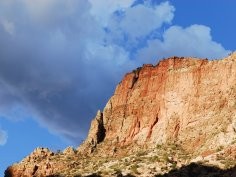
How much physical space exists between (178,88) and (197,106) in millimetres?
9902

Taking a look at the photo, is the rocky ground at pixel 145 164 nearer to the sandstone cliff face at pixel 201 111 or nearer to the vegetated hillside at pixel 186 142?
the vegetated hillside at pixel 186 142

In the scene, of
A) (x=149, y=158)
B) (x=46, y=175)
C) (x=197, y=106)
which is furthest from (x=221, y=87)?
(x=46, y=175)

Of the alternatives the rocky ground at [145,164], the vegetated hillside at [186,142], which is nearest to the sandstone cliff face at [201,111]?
the vegetated hillside at [186,142]

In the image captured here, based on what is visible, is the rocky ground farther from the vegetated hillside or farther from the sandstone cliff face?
the sandstone cliff face

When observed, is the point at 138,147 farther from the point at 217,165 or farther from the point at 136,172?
the point at 217,165

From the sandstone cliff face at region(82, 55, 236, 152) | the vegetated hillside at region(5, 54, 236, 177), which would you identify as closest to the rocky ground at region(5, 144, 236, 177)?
the vegetated hillside at region(5, 54, 236, 177)

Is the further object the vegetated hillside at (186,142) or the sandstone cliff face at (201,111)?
the sandstone cliff face at (201,111)

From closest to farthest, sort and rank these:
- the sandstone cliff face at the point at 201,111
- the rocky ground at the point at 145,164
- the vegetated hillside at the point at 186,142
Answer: the rocky ground at the point at 145,164 < the vegetated hillside at the point at 186,142 < the sandstone cliff face at the point at 201,111

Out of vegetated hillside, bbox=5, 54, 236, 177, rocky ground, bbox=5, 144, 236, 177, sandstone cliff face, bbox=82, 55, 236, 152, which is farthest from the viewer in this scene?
sandstone cliff face, bbox=82, 55, 236, 152

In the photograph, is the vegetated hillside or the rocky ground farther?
the vegetated hillside

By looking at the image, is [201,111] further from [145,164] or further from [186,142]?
[145,164]

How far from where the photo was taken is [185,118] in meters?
192

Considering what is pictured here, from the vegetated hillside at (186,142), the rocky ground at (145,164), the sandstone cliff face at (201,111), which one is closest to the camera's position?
the rocky ground at (145,164)

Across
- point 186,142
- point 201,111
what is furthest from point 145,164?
point 201,111
